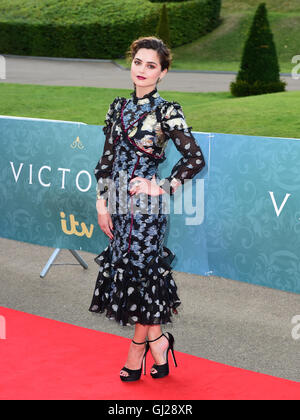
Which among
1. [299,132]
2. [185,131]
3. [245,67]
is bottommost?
[185,131]

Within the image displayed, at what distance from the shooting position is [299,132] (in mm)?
12977

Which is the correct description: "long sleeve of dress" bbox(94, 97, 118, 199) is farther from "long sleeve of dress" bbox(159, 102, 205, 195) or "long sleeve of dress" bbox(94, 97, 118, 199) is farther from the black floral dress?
"long sleeve of dress" bbox(159, 102, 205, 195)

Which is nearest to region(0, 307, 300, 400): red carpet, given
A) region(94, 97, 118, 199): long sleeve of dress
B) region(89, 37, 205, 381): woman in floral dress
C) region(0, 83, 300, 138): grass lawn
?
region(89, 37, 205, 381): woman in floral dress

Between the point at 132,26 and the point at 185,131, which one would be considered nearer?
the point at 185,131

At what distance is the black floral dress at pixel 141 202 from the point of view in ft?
13.3

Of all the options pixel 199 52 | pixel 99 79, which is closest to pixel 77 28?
pixel 199 52

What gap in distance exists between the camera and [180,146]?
4.05 m

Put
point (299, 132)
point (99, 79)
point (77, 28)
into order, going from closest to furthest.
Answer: point (299, 132), point (99, 79), point (77, 28)

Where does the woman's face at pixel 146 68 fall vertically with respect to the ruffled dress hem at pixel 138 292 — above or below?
above

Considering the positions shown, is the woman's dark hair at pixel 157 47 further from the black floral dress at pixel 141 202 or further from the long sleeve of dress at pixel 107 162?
the long sleeve of dress at pixel 107 162

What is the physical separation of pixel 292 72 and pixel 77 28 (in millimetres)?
12312

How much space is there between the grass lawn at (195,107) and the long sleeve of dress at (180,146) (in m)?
9.11

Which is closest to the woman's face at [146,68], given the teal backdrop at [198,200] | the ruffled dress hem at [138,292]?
the ruffled dress hem at [138,292]

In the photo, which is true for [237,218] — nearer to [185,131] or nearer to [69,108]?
[185,131]
